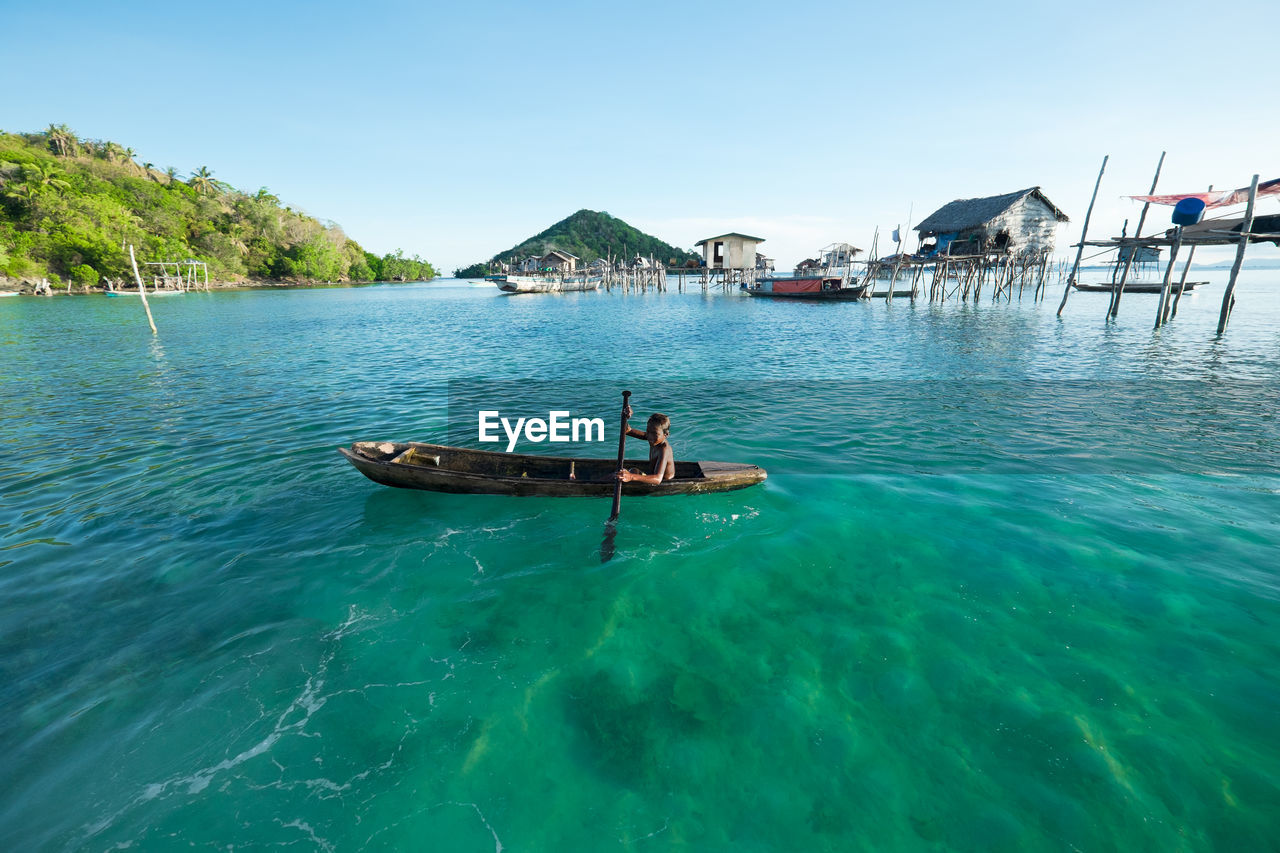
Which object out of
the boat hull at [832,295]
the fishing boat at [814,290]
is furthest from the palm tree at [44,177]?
the boat hull at [832,295]

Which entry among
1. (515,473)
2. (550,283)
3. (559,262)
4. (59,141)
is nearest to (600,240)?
(559,262)

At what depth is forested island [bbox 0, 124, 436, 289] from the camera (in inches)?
2314

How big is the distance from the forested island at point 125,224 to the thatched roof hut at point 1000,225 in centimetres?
9780

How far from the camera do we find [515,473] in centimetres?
966

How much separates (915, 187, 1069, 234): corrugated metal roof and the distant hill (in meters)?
123

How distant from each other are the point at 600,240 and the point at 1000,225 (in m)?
149

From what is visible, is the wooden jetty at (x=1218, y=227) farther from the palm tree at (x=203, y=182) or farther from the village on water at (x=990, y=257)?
the palm tree at (x=203, y=182)

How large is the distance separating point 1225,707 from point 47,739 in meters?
11.8

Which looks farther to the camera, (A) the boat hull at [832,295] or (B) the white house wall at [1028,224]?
(A) the boat hull at [832,295]

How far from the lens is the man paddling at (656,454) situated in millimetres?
8484

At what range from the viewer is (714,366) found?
23438 millimetres

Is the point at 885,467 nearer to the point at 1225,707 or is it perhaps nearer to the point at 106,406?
the point at 1225,707

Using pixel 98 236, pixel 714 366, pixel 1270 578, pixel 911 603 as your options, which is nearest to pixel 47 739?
pixel 911 603

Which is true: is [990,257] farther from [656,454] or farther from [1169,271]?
[656,454]
